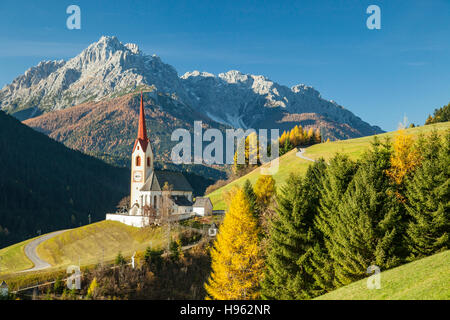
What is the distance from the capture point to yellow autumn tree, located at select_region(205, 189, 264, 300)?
108ft

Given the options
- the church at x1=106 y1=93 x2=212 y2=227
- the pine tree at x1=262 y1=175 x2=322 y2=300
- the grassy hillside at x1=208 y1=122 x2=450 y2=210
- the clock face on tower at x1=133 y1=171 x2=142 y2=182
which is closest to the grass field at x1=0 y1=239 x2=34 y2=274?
the church at x1=106 y1=93 x2=212 y2=227

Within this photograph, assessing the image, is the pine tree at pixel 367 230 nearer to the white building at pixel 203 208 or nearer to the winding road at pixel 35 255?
Result: the winding road at pixel 35 255

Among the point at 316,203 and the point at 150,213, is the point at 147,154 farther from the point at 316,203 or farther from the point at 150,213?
the point at 316,203

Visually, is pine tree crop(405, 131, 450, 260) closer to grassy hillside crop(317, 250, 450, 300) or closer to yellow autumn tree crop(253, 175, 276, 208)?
grassy hillside crop(317, 250, 450, 300)

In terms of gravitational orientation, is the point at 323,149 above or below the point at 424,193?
above

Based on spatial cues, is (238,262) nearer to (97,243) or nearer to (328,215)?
(328,215)

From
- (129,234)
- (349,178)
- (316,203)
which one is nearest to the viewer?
(349,178)

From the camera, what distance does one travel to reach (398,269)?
2197cm

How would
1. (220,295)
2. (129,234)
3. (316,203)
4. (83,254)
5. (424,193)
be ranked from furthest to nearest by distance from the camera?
(129,234) → (83,254) → (220,295) → (316,203) → (424,193)

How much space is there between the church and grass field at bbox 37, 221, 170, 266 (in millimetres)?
2797

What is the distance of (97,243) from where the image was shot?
63.1m

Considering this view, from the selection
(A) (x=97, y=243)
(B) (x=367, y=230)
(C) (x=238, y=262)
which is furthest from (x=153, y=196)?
(B) (x=367, y=230)
